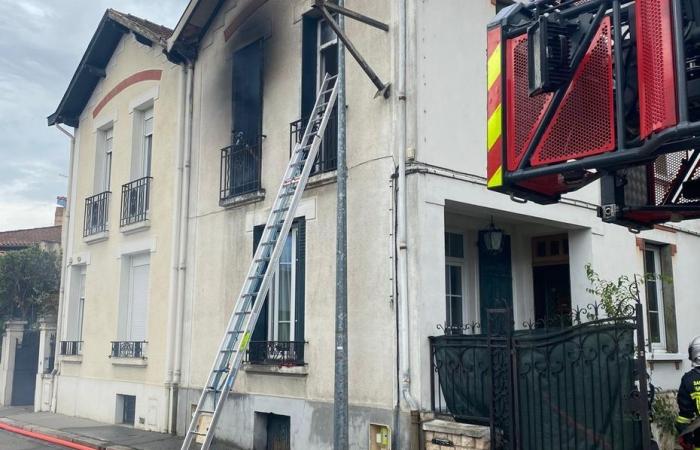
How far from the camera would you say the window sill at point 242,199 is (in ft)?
35.2

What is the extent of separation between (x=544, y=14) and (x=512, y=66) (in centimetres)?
34

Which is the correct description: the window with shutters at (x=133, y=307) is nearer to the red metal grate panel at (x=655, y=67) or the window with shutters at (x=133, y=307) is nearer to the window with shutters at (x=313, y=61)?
the window with shutters at (x=313, y=61)

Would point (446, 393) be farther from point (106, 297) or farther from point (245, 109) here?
point (106, 297)

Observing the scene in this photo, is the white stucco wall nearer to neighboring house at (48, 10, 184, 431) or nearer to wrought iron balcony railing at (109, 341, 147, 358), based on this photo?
neighboring house at (48, 10, 184, 431)

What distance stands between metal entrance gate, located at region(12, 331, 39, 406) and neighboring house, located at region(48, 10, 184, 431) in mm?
3136

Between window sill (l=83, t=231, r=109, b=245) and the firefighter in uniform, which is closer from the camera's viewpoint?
the firefighter in uniform

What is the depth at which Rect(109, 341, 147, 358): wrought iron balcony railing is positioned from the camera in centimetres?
1326

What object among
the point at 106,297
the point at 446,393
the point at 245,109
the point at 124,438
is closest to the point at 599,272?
the point at 446,393

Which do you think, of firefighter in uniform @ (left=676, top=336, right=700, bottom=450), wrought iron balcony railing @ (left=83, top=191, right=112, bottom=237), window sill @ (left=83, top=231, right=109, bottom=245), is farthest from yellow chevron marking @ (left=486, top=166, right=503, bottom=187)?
wrought iron balcony railing @ (left=83, top=191, right=112, bottom=237)

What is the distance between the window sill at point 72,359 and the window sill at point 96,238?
2445mm

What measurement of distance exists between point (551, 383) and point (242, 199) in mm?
5802

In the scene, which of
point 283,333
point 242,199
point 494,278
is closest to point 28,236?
point 242,199

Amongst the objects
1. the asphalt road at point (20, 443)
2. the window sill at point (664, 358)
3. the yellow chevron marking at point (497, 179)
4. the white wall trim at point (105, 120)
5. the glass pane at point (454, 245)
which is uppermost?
the white wall trim at point (105, 120)

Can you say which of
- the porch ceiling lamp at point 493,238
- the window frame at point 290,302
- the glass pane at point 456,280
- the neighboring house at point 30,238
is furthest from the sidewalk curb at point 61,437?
the neighboring house at point 30,238
